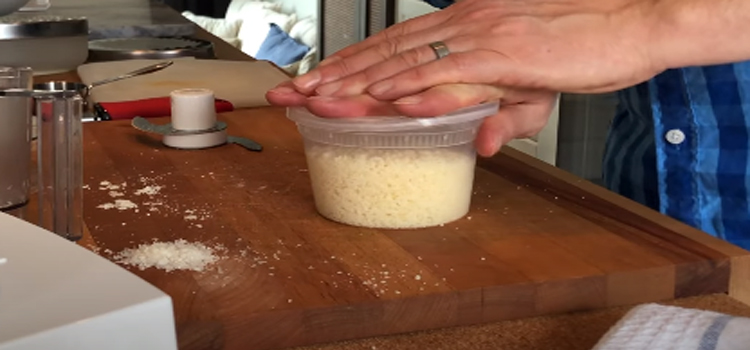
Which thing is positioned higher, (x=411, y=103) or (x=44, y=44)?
(x=411, y=103)

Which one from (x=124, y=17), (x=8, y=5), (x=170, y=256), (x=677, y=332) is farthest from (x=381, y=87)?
(x=124, y=17)

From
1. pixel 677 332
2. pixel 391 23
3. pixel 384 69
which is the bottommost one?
pixel 391 23

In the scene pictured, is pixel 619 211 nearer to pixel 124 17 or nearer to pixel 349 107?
pixel 349 107

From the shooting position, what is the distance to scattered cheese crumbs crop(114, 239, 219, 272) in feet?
2.82

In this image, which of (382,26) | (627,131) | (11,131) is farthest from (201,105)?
(382,26)

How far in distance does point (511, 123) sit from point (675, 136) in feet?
1.03

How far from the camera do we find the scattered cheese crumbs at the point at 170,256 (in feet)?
2.82

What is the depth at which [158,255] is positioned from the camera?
0.88 metres

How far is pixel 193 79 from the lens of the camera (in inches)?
69.1

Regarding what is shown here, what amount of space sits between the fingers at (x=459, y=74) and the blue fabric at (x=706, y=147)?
388 mm

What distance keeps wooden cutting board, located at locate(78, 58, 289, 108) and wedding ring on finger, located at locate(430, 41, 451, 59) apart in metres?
0.65

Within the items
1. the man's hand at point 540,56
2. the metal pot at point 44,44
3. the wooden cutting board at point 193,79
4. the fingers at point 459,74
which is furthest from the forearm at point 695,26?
the metal pot at point 44,44

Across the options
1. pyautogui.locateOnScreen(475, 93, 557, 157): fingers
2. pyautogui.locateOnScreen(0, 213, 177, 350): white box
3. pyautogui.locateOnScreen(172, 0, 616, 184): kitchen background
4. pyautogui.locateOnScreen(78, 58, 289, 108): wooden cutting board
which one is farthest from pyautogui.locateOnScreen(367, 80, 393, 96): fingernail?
pyautogui.locateOnScreen(172, 0, 616, 184): kitchen background

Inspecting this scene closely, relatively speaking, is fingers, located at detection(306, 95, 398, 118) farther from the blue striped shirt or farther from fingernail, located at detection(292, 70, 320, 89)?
the blue striped shirt
